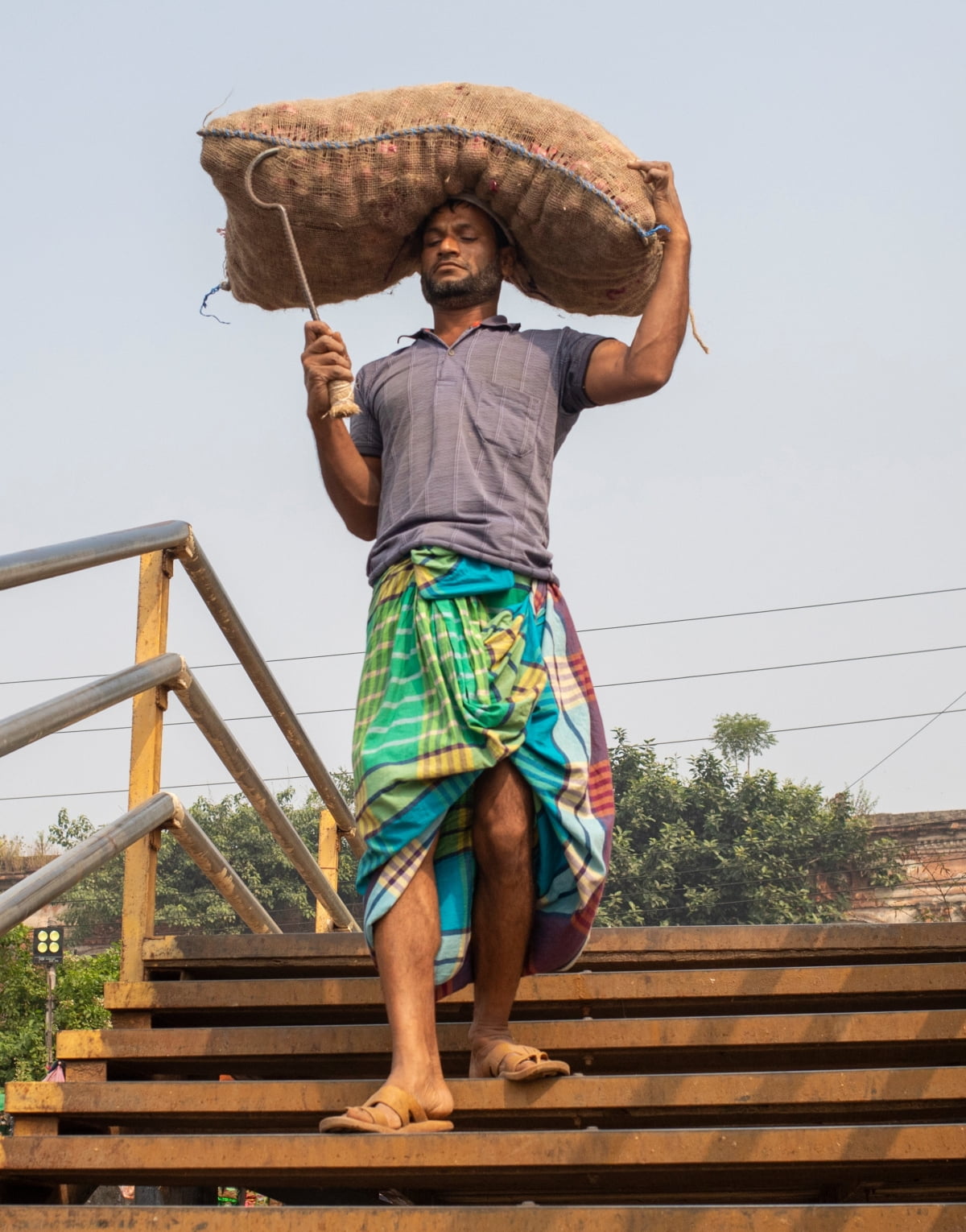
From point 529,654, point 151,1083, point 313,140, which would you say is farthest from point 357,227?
point 151,1083

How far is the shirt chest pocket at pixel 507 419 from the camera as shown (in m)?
3.05

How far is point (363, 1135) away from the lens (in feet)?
7.45

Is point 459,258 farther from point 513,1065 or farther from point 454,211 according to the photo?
point 513,1065

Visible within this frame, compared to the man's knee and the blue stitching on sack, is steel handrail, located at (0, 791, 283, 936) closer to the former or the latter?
the man's knee

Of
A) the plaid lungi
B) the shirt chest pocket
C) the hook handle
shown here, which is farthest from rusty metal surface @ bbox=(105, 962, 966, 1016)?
the hook handle

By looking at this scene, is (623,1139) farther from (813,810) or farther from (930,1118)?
(813,810)

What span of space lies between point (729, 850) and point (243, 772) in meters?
39.3

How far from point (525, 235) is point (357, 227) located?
1.33ft

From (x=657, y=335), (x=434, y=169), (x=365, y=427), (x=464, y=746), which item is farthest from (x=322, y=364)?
(x=464, y=746)

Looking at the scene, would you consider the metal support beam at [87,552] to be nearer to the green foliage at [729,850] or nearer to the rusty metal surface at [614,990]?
the rusty metal surface at [614,990]

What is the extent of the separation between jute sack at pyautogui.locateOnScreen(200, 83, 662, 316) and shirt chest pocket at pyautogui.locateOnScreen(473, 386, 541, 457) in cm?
46

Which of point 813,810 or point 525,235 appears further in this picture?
point 813,810

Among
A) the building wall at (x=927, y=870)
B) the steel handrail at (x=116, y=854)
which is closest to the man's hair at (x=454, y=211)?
the steel handrail at (x=116, y=854)

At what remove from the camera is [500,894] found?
2785mm
